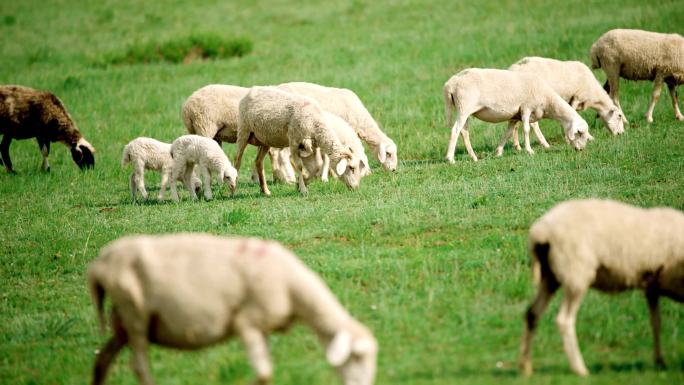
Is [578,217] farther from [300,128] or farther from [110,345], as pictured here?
[300,128]

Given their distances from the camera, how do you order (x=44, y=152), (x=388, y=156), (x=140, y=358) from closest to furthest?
(x=140, y=358) → (x=388, y=156) → (x=44, y=152)

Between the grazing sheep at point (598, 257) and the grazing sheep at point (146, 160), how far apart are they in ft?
29.3

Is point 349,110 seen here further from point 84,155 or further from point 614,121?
point 84,155

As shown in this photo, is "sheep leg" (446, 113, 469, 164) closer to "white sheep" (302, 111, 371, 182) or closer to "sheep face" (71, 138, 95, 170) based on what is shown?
"white sheep" (302, 111, 371, 182)

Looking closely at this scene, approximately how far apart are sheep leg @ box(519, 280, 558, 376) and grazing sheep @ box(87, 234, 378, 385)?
4.51 ft

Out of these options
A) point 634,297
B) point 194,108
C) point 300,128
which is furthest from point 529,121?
point 634,297

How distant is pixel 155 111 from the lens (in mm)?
21188

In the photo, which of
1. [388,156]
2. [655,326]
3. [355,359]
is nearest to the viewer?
[355,359]

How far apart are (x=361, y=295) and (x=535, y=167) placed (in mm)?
5783

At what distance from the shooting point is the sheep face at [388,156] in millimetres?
15547

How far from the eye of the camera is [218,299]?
19.2ft

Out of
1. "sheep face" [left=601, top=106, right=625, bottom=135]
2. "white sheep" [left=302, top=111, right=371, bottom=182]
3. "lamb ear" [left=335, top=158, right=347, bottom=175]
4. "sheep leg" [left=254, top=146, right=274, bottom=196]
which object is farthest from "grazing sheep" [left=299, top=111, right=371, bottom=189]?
"sheep face" [left=601, top=106, right=625, bottom=135]

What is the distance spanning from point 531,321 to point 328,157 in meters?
7.66

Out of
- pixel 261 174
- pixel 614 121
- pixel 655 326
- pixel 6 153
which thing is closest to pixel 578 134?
pixel 614 121
